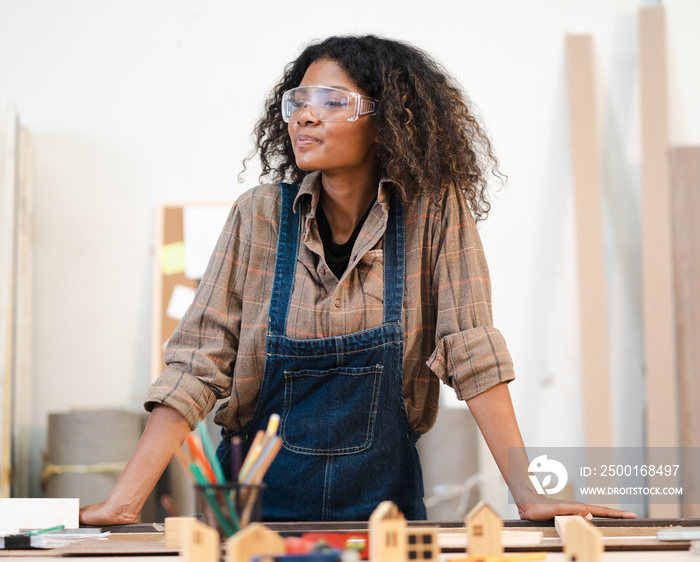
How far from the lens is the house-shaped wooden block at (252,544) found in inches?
27.0

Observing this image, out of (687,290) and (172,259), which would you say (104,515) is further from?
(687,290)

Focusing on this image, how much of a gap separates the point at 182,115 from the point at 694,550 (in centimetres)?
315

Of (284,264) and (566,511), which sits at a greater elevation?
(284,264)

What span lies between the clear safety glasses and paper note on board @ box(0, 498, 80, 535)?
0.85m

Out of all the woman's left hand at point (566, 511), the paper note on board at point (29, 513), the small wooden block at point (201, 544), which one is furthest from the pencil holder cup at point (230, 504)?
the woman's left hand at point (566, 511)

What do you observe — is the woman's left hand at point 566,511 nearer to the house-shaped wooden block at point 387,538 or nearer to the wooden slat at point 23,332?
the house-shaped wooden block at point 387,538

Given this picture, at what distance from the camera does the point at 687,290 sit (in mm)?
3168

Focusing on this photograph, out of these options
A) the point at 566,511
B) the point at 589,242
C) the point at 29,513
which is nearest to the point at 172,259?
the point at 589,242

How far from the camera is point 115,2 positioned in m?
3.67

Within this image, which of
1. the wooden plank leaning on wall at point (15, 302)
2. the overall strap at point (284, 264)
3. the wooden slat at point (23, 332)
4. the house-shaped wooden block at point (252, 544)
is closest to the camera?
the house-shaped wooden block at point (252, 544)

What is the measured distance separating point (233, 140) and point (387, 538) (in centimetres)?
307

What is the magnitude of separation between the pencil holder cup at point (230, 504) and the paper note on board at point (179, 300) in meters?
2.67

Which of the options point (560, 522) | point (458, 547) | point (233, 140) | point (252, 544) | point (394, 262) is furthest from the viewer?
point (233, 140)

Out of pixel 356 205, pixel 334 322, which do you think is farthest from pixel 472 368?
pixel 356 205
